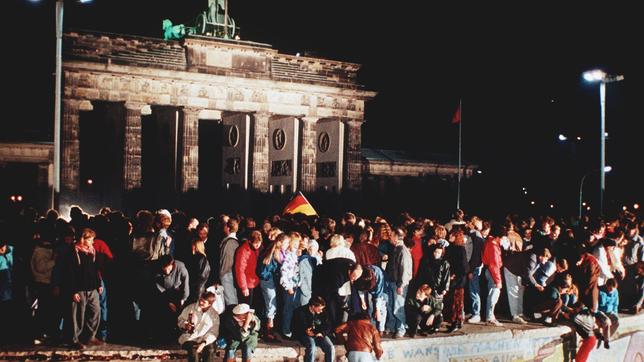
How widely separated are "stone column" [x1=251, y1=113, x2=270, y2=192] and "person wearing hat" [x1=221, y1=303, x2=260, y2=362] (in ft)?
91.6

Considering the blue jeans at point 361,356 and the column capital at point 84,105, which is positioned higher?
the column capital at point 84,105

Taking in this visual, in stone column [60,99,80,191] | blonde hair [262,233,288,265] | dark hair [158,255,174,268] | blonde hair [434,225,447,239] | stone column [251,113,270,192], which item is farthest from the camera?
stone column [251,113,270,192]

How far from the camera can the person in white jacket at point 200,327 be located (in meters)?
11.2

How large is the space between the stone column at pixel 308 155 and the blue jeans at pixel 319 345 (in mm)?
28717

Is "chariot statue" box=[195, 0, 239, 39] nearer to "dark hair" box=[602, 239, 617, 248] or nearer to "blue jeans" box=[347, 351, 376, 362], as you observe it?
"dark hair" box=[602, 239, 617, 248]

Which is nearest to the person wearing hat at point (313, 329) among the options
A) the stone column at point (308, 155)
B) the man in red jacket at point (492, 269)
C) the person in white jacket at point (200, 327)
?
the person in white jacket at point (200, 327)

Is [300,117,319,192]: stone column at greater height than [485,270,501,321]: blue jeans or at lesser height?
greater

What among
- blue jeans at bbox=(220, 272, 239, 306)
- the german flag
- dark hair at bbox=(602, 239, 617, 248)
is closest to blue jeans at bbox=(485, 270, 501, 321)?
dark hair at bbox=(602, 239, 617, 248)

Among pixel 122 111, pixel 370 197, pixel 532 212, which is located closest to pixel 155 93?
pixel 122 111

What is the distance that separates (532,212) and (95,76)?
35.1m

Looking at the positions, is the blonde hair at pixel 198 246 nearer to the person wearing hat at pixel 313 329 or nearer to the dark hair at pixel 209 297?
the dark hair at pixel 209 297

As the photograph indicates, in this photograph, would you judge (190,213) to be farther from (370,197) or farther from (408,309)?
(408,309)

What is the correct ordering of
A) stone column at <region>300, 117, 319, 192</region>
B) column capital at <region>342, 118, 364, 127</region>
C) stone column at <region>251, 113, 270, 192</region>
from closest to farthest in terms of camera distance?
stone column at <region>251, 113, 270, 192</region> → stone column at <region>300, 117, 319, 192</region> → column capital at <region>342, 118, 364, 127</region>

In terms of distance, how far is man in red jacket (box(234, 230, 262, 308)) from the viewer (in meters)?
12.9
